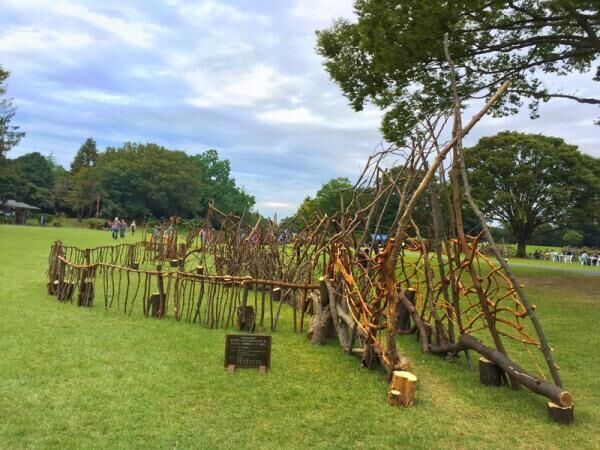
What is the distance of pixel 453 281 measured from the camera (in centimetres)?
466

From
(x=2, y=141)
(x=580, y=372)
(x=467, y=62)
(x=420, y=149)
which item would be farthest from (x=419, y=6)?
(x=2, y=141)

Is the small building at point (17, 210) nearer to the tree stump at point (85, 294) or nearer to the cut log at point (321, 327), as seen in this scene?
the tree stump at point (85, 294)

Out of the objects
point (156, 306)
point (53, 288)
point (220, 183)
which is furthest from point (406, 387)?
point (220, 183)

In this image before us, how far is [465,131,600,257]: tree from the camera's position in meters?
23.9

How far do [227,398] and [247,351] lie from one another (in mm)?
709

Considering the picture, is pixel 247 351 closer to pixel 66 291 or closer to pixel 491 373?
pixel 491 373

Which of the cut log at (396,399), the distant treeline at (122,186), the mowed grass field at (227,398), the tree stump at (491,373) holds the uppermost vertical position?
the distant treeline at (122,186)

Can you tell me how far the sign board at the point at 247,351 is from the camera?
171 inches

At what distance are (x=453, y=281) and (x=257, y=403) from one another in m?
2.23

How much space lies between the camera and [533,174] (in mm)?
24359

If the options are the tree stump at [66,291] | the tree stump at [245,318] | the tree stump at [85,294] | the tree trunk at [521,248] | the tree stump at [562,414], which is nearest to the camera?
the tree stump at [562,414]

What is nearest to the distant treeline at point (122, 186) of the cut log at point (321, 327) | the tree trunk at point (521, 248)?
the tree trunk at point (521, 248)

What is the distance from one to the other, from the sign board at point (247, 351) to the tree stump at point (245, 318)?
1.51 meters

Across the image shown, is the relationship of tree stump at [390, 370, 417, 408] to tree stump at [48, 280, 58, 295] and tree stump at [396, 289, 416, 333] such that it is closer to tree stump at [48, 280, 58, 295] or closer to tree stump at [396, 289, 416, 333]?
tree stump at [396, 289, 416, 333]
